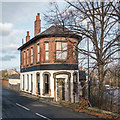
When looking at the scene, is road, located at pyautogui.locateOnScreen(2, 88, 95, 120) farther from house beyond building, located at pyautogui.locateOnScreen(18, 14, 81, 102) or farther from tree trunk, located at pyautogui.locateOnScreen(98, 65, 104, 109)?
house beyond building, located at pyautogui.locateOnScreen(18, 14, 81, 102)

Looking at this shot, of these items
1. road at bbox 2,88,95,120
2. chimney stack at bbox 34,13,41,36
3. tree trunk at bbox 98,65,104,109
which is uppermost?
chimney stack at bbox 34,13,41,36

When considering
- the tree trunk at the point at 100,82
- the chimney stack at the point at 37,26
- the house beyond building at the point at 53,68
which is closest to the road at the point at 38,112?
the tree trunk at the point at 100,82

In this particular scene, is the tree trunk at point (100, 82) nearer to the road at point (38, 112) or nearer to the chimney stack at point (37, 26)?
the road at point (38, 112)

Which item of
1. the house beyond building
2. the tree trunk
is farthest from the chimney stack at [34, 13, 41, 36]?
the tree trunk

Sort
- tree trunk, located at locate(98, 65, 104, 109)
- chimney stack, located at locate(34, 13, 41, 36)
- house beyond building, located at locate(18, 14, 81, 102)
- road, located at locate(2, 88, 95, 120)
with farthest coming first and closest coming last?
chimney stack, located at locate(34, 13, 41, 36)
house beyond building, located at locate(18, 14, 81, 102)
tree trunk, located at locate(98, 65, 104, 109)
road, located at locate(2, 88, 95, 120)

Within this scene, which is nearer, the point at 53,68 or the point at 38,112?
the point at 38,112

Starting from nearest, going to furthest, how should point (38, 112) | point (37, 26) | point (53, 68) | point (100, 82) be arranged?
point (38, 112) < point (100, 82) < point (53, 68) < point (37, 26)

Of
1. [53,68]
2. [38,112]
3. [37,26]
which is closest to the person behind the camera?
[38,112]

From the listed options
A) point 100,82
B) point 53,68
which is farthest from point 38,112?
point 53,68

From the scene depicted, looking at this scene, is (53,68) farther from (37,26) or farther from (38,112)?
(38,112)

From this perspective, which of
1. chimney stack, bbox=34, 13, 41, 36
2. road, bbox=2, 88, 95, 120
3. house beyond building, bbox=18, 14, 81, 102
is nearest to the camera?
road, bbox=2, 88, 95, 120

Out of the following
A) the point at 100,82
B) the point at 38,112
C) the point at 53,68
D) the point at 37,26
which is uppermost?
the point at 37,26

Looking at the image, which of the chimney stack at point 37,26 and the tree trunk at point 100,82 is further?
the chimney stack at point 37,26

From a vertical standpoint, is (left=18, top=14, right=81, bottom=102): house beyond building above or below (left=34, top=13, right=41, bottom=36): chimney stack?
below
